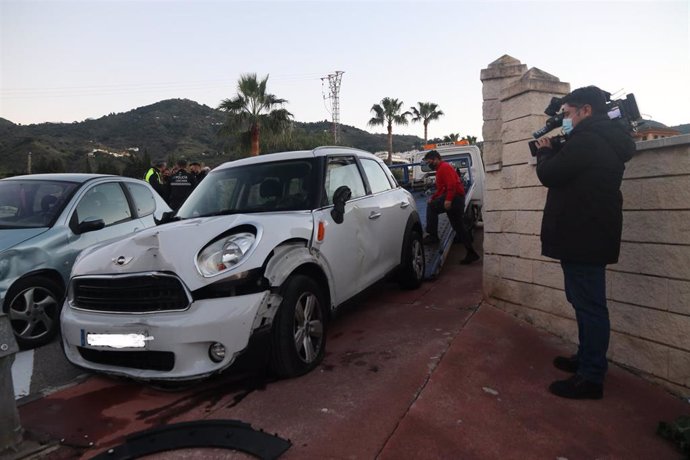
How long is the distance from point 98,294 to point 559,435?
2.94 metres

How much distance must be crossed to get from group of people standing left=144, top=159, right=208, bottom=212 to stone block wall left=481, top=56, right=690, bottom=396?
19.4ft

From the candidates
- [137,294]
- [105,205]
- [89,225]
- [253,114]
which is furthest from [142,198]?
A: [253,114]

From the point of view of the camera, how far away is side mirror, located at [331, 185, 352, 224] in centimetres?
378

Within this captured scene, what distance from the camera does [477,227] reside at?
10117 millimetres

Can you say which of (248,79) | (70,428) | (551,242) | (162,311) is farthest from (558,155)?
(248,79)

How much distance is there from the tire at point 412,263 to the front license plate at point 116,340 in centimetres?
316

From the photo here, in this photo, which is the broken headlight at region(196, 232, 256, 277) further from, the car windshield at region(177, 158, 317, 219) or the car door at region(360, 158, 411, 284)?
the car door at region(360, 158, 411, 284)

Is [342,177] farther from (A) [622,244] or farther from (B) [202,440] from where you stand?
(B) [202,440]

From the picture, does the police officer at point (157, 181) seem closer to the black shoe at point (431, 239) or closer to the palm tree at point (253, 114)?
the black shoe at point (431, 239)

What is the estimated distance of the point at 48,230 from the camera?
4367mm

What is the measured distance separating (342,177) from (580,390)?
2639 millimetres

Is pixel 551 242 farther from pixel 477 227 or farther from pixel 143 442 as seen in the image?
pixel 477 227

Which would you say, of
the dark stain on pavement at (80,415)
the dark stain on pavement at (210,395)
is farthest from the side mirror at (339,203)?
the dark stain on pavement at (80,415)

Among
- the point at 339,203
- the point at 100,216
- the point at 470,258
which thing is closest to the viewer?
the point at 339,203
